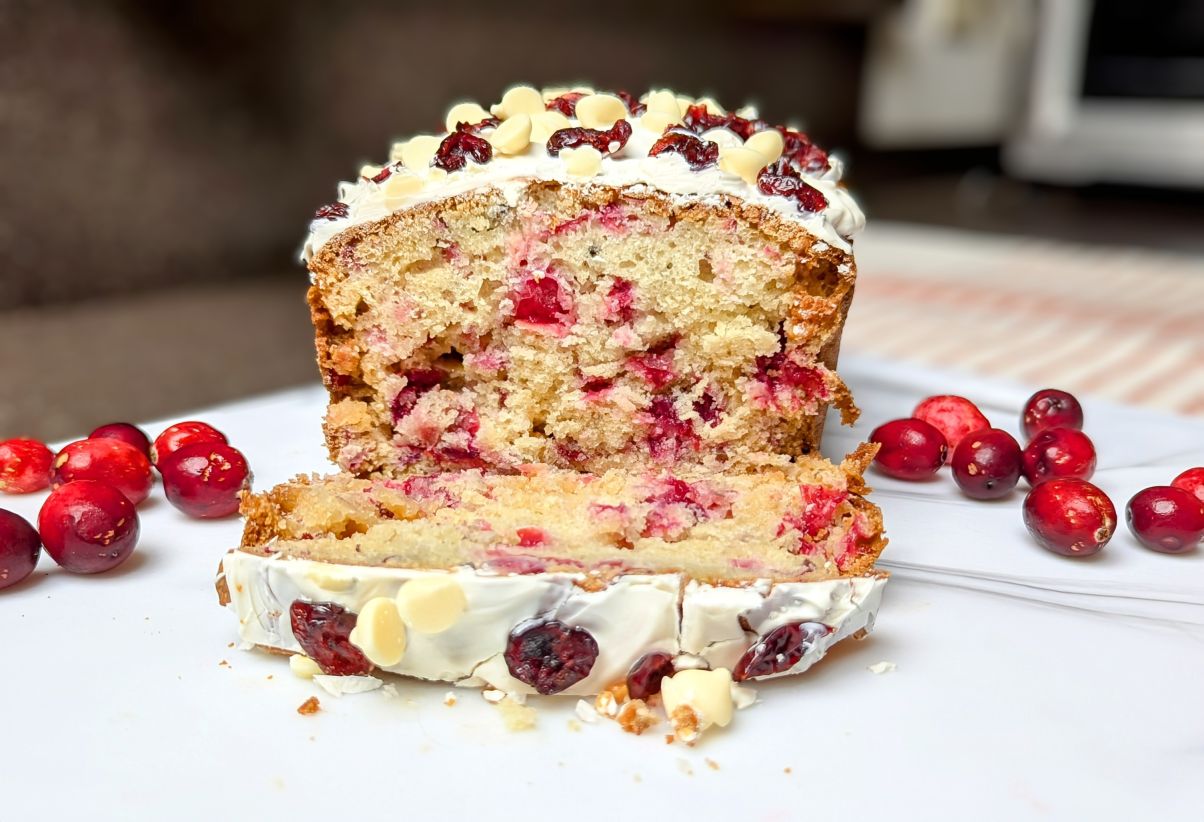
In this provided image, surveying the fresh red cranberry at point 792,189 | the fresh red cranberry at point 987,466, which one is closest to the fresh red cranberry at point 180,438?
the fresh red cranberry at point 792,189

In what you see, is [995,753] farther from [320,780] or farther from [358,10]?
[358,10]

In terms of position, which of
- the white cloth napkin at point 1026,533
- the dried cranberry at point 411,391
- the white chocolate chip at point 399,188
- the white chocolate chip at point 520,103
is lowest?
Result: the white cloth napkin at point 1026,533

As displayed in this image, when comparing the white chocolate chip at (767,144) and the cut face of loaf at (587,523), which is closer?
the cut face of loaf at (587,523)

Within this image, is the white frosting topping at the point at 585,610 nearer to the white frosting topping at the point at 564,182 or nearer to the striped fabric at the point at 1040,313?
the white frosting topping at the point at 564,182

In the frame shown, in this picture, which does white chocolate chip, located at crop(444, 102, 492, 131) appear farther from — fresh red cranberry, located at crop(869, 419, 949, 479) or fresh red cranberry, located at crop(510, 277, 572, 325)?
fresh red cranberry, located at crop(869, 419, 949, 479)

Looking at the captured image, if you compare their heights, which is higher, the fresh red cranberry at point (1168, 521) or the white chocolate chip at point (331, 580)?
the white chocolate chip at point (331, 580)
